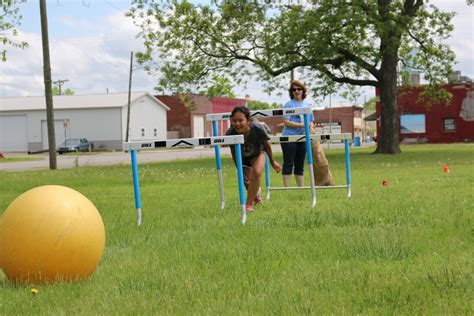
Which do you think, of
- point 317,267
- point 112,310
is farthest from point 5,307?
point 317,267

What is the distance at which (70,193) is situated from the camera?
5.16m

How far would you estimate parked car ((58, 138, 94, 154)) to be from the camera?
57.9 meters

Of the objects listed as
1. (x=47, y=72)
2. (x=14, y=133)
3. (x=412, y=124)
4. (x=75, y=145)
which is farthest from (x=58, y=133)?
(x=47, y=72)

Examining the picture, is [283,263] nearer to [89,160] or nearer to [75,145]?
[89,160]

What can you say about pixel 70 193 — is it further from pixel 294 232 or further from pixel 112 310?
pixel 294 232

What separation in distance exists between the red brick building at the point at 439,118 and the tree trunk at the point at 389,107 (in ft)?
84.3

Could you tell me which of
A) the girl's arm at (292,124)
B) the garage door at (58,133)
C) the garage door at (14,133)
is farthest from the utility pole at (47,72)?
the garage door at (14,133)

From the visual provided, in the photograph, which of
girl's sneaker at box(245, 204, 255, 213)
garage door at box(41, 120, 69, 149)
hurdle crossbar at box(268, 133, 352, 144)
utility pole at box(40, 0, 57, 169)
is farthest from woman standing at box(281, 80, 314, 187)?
garage door at box(41, 120, 69, 149)

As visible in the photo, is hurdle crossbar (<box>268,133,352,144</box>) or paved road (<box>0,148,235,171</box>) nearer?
hurdle crossbar (<box>268,133,352,144</box>)

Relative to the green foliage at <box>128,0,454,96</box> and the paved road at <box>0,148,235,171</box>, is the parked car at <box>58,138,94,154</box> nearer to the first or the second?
the paved road at <box>0,148,235,171</box>

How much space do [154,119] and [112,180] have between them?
55.4 metres

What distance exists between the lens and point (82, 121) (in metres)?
65.9

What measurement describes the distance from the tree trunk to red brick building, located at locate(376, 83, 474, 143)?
84.3 feet

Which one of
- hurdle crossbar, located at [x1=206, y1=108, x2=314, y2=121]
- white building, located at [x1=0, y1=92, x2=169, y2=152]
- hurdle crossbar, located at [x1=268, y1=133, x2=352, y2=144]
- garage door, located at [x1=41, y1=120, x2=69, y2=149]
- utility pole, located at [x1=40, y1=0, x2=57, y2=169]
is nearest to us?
hurdle crossbar, located at [x1=206, y1=108, x2=314, y2=121]
